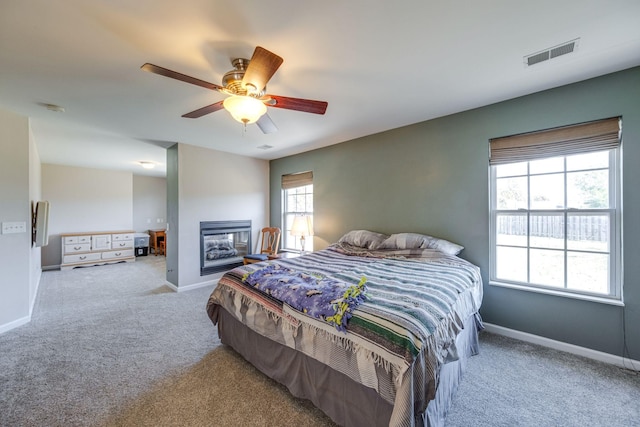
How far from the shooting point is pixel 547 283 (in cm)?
251

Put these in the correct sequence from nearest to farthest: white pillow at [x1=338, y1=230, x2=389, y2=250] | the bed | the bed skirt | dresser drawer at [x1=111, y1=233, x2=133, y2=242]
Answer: the bed < the bed skirt < white pillow at [x1=338, y1=230, x2=389, y2=250] < dresser drawer at [x1=111, y1=233, x2=133, y2=242]

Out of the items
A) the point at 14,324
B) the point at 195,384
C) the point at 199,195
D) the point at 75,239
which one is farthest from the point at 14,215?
the point at 75,239

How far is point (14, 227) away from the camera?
291 cm

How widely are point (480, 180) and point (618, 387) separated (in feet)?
6.49

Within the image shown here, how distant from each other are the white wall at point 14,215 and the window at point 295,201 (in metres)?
3.48

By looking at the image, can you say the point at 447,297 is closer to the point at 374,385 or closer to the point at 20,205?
the point at 374,385

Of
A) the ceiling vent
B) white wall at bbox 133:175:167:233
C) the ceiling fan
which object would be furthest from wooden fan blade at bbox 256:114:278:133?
white wall at bbox 133:175:167:233

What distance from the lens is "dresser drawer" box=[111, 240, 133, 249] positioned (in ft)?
20.5

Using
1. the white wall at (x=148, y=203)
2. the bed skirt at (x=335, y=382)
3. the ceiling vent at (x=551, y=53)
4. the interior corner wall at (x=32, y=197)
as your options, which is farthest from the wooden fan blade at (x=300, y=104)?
the white wall at (x=148, y=203)

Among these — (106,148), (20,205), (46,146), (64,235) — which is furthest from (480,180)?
(64,235)

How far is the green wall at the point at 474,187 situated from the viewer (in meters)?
2.10

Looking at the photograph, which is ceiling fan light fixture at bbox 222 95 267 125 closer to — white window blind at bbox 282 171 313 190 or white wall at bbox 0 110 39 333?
white window blind at bbox 282 171 313 190

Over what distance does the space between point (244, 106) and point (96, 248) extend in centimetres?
671

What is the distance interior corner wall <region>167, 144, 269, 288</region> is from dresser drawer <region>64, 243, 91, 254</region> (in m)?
3.19
